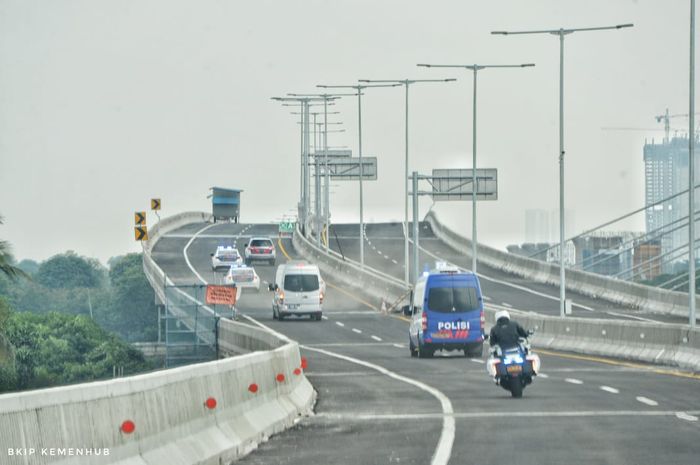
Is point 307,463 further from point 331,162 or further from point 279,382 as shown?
point 331,162

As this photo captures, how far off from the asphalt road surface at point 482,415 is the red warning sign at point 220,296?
13252 mm

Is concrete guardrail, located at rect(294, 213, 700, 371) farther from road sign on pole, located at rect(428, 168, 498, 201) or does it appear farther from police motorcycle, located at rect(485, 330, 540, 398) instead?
road sign on pole, located at rect(428, 168, 498, 201)

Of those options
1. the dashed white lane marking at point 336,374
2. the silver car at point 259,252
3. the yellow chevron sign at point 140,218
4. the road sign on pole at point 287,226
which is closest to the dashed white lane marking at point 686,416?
the dashed white lane marking at point 336,374

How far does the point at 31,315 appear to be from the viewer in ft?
520

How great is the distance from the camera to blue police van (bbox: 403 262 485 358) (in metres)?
42.3

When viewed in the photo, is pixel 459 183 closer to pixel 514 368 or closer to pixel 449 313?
pixel 449 313

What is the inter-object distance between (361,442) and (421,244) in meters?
99.8

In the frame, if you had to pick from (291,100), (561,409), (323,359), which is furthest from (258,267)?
(561,409)

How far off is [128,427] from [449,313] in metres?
29.9

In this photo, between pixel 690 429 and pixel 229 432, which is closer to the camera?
pixel 229 432

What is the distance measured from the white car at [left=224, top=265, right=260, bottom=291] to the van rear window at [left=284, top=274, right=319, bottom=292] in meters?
17.7

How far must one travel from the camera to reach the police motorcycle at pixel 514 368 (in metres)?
26.3

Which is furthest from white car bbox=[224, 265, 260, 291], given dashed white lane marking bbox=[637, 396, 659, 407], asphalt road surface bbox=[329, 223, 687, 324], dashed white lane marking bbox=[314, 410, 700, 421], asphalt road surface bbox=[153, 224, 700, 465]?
dashed white lane marking bbox=[314, 410, 700, 421]

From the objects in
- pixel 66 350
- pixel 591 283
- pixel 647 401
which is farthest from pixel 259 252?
pixel 647 401
